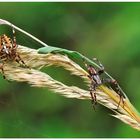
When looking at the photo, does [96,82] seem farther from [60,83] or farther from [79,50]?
[79,50]

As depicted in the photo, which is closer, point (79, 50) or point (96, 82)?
point (96, 82)

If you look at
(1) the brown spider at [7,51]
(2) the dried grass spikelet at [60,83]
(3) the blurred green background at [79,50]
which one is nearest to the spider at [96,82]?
(2) the dried grass spikelet at [60,83]

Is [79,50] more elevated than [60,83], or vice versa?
[60,83]

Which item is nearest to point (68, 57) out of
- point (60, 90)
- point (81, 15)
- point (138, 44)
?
point (60, 90)

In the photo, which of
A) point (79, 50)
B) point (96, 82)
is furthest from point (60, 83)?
point (79, 50)

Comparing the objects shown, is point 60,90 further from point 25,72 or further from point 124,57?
point 124,57
